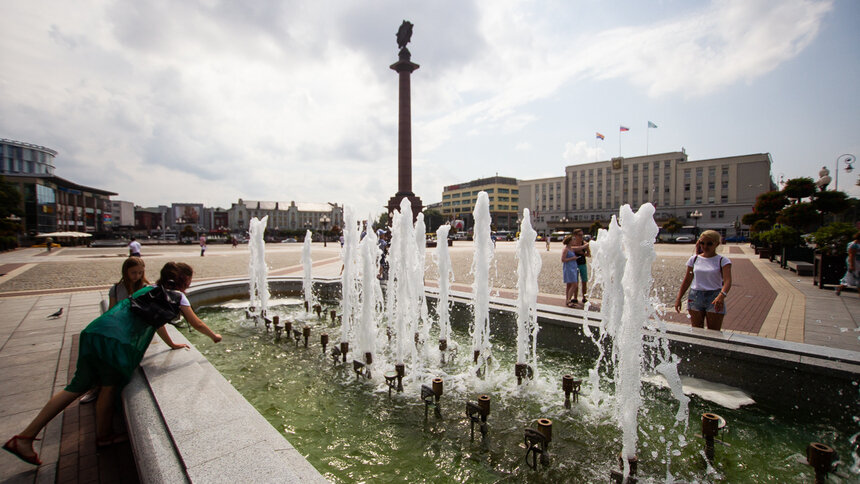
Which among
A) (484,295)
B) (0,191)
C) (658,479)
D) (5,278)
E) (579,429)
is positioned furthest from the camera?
(0,191)

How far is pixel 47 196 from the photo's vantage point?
60656mm

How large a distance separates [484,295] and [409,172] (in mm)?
21701

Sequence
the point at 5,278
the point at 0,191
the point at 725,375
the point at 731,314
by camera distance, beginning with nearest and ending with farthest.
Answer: the point at 725,375 → the point at 731,314 → the point at 5,278 → the point at 0,191

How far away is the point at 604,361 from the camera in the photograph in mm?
5230

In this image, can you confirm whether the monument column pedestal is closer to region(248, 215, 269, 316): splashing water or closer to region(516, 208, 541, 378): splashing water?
region(248, 215, 269, 316): splashing water

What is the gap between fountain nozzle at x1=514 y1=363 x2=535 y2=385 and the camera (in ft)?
15.1

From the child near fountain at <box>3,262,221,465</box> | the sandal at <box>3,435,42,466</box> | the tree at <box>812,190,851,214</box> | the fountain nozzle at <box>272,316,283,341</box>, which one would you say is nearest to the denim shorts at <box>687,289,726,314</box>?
the child near fountain at <box>3,262,221,465</box>

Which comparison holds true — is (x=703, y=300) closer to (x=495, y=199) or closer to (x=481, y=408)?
(x=481, y=408)

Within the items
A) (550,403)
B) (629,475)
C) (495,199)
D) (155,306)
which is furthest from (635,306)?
(495,199)

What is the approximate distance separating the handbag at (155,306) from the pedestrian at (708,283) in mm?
6150

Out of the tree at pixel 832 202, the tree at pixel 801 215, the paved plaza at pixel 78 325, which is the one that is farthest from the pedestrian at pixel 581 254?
the tree at pixel 832 202

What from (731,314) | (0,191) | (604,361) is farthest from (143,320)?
(0,191)

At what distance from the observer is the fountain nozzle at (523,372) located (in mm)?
4617

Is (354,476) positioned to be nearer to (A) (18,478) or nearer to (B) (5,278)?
(A) (18,478)
